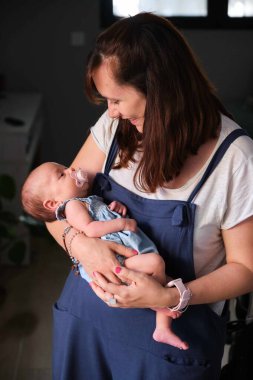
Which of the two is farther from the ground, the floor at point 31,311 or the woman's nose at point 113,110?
the woman's nose at point 113,110

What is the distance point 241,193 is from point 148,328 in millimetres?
401

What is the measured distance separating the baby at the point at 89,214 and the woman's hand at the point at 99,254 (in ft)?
0.06

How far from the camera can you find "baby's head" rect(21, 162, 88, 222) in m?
1.51

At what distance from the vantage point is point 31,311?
274cm

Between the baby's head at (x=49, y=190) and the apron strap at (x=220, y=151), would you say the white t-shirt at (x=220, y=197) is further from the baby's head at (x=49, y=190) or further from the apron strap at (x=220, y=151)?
the baby's head at (x=49, y=190)

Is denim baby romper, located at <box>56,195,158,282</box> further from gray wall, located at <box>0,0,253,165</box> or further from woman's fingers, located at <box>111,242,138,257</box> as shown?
gray wall, located at <box>0,0,253,165</box>

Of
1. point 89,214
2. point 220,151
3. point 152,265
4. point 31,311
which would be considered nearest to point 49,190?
point 89,214

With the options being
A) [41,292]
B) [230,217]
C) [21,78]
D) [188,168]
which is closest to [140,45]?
[188,168]

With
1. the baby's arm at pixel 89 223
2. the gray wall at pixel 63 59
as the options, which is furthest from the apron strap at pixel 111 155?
the gray wall at pixel 63 59

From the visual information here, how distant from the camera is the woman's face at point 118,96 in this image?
1.21 meters

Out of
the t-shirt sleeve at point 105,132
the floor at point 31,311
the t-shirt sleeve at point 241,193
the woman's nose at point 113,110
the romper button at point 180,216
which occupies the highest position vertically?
the woman's nose at point 113,110

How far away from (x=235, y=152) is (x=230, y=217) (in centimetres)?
15

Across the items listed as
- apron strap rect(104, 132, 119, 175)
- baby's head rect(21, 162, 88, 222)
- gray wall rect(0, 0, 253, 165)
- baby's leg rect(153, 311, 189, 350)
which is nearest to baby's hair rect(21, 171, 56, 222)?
baby's head rect(21, 162, 88, 222)

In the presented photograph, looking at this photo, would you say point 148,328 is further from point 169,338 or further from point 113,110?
point 113,110
